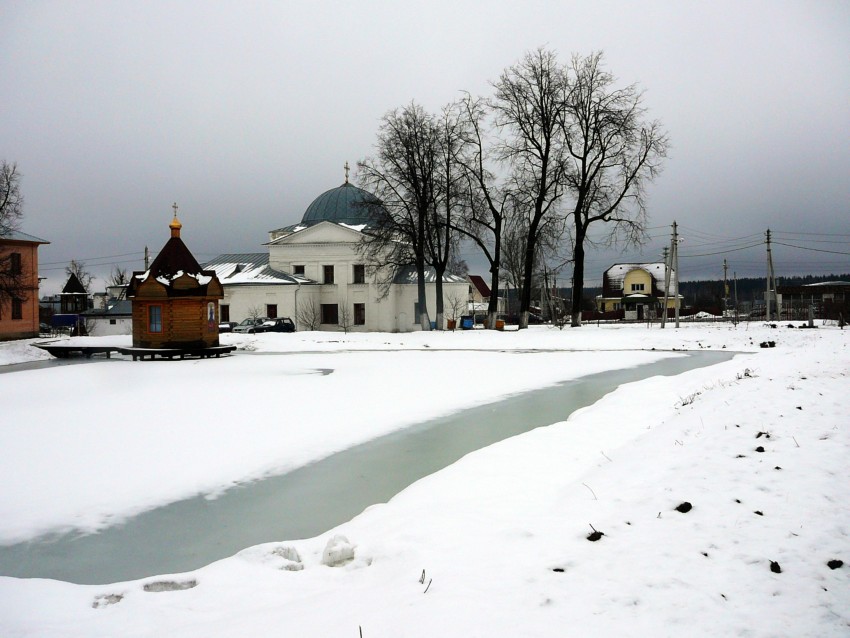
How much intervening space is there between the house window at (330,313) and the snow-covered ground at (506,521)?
3886 centimetres

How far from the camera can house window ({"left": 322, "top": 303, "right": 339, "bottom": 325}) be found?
52750mm

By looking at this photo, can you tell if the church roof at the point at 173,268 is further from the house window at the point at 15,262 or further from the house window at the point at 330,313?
the house window at the point at 15,262

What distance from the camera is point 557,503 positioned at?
6.71 m

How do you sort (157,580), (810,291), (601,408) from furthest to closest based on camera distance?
1. (810,291)
2. (601,408)
3. (157,580)

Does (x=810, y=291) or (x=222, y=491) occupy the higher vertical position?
(x=810, y=291)

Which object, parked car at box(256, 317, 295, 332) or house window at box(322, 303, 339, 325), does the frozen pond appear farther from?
house window at box(322, 303, 339, 325)

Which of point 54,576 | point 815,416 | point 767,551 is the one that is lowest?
point 54,576

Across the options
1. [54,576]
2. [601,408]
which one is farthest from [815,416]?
[54,576]

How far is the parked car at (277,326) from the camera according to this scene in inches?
1791

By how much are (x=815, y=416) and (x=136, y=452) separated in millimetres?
9721

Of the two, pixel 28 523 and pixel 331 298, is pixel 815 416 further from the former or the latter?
pixel 331 298

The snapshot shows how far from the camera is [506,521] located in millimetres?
6254

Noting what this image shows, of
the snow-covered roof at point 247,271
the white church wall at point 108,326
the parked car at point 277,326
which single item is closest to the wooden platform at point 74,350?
the parked car at point 277,326

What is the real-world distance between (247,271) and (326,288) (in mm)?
7331
